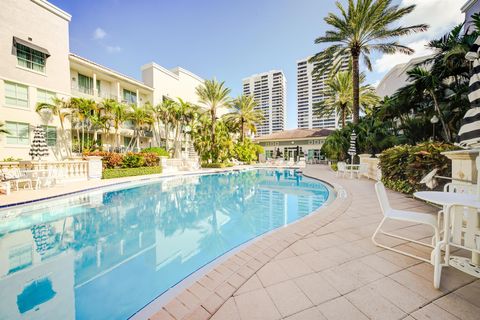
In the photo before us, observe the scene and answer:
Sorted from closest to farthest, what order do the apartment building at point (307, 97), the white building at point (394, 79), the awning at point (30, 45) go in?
the awning at point (30, 45)
the white building at point (394, 79)
the apartment building at point (307, 97)

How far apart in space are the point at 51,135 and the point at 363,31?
77.4 feet

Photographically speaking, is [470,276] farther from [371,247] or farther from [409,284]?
[371,247]

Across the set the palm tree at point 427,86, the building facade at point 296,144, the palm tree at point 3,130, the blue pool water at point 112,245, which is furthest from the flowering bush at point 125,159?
the building facade at point 296,144

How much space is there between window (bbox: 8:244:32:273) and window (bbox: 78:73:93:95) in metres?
18.8

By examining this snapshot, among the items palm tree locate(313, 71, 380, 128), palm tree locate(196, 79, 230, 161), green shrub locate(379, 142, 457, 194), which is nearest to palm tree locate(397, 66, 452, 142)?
green shrub locate(379, 142, 457, 194)

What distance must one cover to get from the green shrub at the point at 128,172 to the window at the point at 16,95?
8411 mm

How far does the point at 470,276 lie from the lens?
2.20 metres

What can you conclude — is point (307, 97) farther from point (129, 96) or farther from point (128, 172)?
point (128, 172)

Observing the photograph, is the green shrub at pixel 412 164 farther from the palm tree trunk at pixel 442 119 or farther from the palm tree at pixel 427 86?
the palm tree at pixel 427 86

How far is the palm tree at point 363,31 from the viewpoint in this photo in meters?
11.8

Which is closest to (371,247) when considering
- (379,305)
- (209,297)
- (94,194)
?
(379,305)

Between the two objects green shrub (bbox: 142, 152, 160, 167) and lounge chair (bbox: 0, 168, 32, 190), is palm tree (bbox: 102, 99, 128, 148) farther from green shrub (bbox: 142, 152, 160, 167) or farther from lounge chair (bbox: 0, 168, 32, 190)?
lounge chair (bbox: 0, 168, 32, 190)

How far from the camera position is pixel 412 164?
5.99m

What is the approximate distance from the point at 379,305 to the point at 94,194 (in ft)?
34.7
